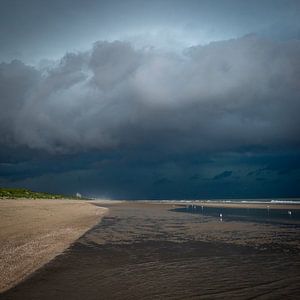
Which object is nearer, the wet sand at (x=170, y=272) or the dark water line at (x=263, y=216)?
the wet sand at (x=170, y=272)

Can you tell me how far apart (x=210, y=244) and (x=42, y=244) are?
1184 centimetres

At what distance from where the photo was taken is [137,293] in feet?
39.9

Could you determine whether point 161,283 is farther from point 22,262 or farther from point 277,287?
point 22,262

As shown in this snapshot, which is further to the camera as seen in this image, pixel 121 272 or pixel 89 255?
pixel 89 255

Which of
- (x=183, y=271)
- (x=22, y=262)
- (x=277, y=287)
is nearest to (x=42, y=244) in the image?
(x=22, y=262)

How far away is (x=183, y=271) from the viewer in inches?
615

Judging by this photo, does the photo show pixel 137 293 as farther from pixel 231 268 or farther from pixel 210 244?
pixel 210 244

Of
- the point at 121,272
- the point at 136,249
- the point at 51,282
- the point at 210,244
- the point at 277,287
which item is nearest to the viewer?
the point at 277,287

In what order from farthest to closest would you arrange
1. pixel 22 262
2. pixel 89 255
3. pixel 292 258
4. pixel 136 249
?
1. pixel 136 249
2. pixel 89 255
3. pixel 292 258
4. pixel 22 262

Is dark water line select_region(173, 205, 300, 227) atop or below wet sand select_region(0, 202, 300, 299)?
below

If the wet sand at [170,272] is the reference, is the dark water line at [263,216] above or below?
below

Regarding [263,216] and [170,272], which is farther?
[263,216]

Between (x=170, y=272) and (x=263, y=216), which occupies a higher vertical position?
(x=170, y=272)

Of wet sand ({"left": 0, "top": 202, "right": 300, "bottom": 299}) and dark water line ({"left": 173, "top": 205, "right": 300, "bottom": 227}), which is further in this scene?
dark water line ({"left": 173, "top": 205, "right": 300, "bottom": 227})
